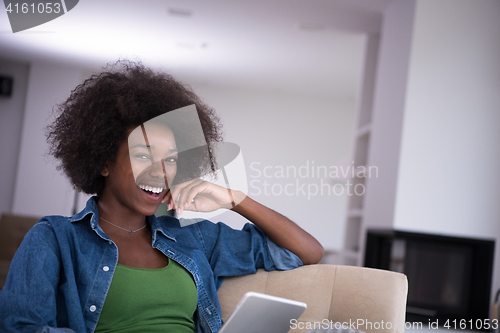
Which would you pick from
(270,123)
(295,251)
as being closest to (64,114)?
(295,251)

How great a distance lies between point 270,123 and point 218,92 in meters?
0.83

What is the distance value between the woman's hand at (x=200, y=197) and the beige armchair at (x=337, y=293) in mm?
214

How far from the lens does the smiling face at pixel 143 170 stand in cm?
117

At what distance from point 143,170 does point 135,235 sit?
20 centimetres

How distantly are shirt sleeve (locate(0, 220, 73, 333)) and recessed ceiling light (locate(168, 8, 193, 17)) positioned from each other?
3.29 m

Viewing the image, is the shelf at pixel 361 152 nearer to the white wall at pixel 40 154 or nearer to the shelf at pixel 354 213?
the shelf at pixel 354 213

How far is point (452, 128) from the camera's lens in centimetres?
304

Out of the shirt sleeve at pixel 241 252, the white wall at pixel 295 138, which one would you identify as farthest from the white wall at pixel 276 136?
the shirt sleeve at pixel 241 252

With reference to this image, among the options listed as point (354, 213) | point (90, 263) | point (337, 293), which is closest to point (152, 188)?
point (90, 263)

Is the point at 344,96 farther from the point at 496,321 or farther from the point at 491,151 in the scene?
the point at 496,321

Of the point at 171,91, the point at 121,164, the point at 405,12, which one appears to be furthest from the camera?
the point at 405,12

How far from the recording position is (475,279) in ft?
Result: 9.56

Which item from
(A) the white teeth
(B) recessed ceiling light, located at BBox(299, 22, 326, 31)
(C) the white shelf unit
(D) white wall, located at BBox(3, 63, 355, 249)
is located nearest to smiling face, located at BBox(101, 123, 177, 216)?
(A) the white teeth

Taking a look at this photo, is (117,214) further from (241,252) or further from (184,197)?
(241,252)
